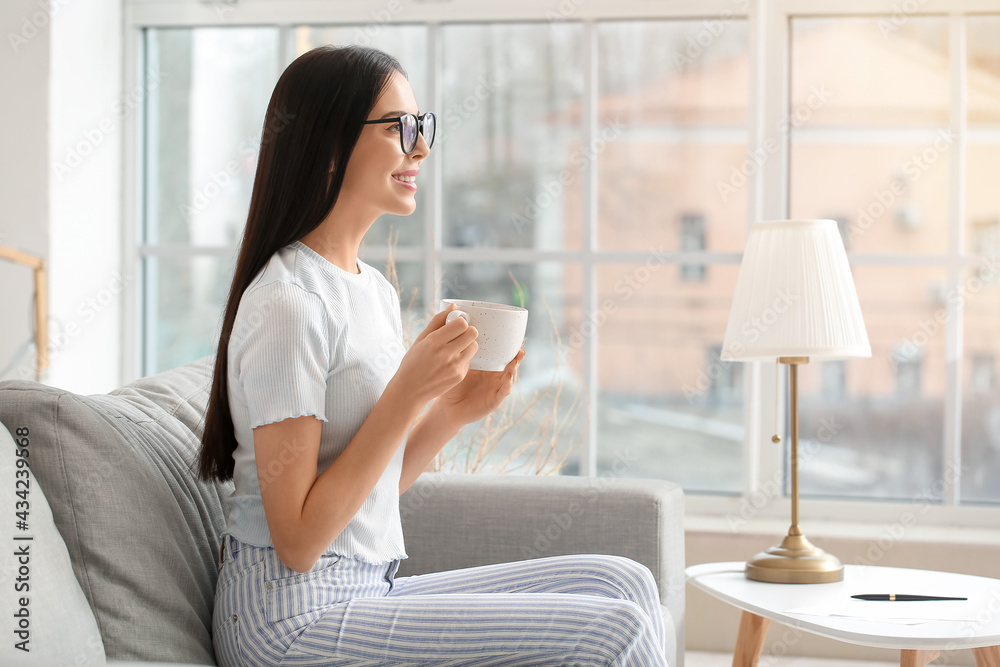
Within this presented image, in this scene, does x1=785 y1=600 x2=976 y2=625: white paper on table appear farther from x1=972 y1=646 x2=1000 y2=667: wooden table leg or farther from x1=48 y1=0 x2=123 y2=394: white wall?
x1=48 y1=0 x2=123 y2=394: white wall

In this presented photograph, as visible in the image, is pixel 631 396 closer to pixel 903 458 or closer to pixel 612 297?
pixel 612 297

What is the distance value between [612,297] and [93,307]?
65.1 inches

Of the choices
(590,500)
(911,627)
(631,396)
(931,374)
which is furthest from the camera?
(631,396)

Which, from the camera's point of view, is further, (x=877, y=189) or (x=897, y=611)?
(x=877, y=189)

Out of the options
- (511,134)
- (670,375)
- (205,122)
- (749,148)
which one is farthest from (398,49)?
(670,375)

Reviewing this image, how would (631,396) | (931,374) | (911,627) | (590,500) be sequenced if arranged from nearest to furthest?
(911,627), (590,500), (931,374), (631,396)

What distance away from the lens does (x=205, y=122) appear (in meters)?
2.96

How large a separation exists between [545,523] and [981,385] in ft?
5.57

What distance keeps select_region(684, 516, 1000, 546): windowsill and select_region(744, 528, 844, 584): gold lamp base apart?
75 cm

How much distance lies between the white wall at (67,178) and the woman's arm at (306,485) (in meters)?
1.82

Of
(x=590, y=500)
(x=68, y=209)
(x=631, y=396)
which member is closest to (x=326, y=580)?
(x=590, y=500)

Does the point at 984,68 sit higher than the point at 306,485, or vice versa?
the point at 984,68

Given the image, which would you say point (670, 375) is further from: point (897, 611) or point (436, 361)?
point (436, 361)

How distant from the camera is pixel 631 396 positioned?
2.80 metres
